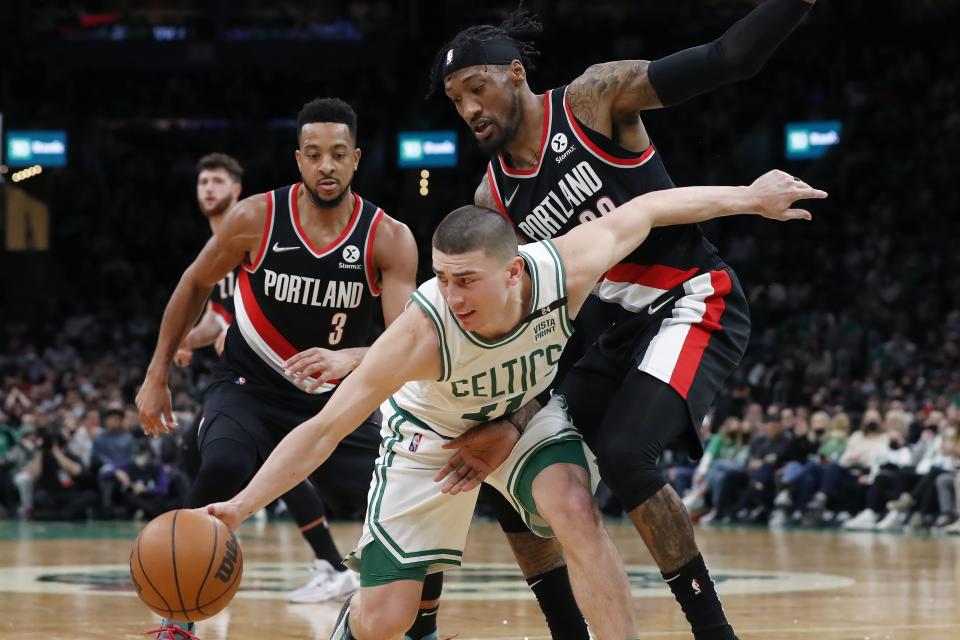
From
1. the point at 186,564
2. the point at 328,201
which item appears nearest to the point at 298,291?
the point at 328,201

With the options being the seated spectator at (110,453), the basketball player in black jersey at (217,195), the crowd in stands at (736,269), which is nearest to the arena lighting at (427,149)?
the crowd in stands at (736,269)

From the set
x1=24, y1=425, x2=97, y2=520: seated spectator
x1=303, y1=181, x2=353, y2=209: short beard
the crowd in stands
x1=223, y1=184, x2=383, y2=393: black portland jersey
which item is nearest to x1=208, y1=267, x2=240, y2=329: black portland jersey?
x1=223, y1=184, x2=383, y2=393: black portland jersey

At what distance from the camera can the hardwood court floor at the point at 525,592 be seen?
7.10m

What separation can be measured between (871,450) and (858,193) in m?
10.5

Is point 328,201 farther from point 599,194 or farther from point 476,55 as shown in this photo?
point 599,194

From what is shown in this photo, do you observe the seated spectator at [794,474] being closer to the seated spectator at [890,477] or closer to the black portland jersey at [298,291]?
the seated spectator at [890,477]

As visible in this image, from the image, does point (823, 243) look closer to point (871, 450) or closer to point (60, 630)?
point (871, 450)

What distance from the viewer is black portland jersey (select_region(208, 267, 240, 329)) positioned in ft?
31.9

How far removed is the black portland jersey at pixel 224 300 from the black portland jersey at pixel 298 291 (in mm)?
2462

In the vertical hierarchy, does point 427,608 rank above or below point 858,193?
below

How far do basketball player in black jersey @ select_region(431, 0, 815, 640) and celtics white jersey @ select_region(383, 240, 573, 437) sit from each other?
0.43ft

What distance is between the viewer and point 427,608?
19.9 feet

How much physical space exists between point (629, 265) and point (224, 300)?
4.94 meters

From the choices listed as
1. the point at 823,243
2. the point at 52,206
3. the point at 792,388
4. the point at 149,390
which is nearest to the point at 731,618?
the point at 149,390
